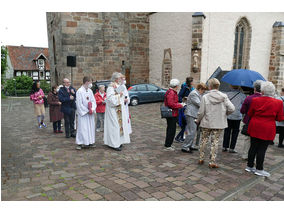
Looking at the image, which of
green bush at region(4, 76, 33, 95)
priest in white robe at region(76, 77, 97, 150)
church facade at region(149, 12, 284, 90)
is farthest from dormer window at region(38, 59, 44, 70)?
priest in white robe at region(76, 77, 97, 150)

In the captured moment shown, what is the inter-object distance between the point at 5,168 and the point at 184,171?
347cm

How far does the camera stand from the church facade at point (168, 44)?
15.4 meters

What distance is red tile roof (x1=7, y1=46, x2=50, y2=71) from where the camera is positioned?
48125mm

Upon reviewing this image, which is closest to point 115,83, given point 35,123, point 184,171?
point 184,171

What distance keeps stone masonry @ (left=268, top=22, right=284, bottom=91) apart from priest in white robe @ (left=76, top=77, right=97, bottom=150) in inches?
619

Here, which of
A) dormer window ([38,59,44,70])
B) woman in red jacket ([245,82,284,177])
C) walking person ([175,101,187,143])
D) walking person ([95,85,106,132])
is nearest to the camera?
woman in red jacket ([245,82,284,177])

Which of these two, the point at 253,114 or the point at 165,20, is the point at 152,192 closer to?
the point at 253,114

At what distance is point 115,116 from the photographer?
19.8ft

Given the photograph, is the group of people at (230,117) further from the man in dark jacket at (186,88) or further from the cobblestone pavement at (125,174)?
the cobblestone pavement at (125,174)

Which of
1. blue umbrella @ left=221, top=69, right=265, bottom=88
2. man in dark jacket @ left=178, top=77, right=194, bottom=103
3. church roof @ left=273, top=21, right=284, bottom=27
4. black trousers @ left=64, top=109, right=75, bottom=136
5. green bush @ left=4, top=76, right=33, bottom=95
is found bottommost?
green bush @ left=4, top=76, right=33, bottom=95

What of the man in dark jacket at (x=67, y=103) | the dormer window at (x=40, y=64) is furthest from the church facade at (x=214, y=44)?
the dormer window at (x=40, y=64)

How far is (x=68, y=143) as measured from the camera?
6680 mm

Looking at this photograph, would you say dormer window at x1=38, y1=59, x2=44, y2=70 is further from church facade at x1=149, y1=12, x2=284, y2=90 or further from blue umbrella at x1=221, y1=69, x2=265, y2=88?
blue umbrella at x1=221, y1=69, x2=265, y2=88

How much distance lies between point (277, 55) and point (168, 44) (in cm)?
771
